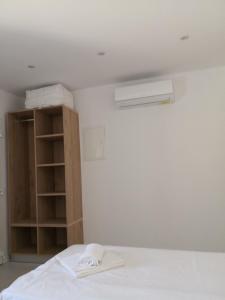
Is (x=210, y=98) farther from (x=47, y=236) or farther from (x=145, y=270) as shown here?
(x=47, y=236)

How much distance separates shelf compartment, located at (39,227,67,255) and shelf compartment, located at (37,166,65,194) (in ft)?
1.72

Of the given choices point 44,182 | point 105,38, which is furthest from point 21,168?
point 105,38

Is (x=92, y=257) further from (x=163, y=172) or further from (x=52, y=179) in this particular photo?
(x=52, y=179)

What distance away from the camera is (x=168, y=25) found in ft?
7.01

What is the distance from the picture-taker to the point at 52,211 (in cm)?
366

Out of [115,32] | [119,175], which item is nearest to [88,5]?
[115,32]

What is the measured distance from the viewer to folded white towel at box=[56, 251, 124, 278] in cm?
166

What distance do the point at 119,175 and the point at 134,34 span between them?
1.78 m

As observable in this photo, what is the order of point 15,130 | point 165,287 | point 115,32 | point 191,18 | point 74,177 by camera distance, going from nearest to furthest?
point 165,287 → point 191,18 → point 115,32 → point 74,177 → point 15,130

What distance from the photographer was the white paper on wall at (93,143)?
3.51 meters

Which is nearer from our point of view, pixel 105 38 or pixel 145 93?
pixel 105 38

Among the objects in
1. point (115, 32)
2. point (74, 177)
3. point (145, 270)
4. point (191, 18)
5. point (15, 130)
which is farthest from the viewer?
point (15, 130)

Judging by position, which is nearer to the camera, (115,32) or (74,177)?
(115,32)

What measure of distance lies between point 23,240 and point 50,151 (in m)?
1.31
